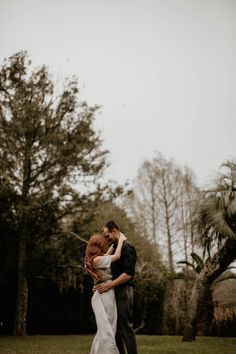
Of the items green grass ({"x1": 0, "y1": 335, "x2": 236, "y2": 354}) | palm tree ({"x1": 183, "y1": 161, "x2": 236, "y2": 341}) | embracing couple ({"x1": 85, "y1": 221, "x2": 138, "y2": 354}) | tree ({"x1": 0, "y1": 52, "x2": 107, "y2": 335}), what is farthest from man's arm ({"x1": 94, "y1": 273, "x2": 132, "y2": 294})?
tree ({"x1": 0, "y1": 52, "x2": 107, "y2": 335})

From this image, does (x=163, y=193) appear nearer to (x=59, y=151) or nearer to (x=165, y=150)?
(x=165, y=150)

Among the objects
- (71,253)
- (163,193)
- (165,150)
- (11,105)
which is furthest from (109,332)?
(165,150)

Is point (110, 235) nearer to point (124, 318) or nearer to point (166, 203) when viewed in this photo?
→ point (124, 318)

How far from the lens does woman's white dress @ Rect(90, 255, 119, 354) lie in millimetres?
6188

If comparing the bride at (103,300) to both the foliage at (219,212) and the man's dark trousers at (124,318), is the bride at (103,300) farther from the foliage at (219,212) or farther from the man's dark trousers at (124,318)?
the foliage at (219,212)

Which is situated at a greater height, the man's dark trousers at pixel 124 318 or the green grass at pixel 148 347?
the man's dark trousers at pixel 124 318

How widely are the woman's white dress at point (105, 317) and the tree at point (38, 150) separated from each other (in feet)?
34.9

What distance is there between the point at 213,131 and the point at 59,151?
9.68 meters

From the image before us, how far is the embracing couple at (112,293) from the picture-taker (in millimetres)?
6254

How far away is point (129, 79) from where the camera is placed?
21.6m

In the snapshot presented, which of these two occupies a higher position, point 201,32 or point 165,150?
point 201,32

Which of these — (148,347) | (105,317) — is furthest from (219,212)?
(105,317)

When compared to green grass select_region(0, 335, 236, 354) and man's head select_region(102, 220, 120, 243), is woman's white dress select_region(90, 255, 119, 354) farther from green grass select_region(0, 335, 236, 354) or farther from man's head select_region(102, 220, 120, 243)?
green grass select_region(0, 335, 236, 354)

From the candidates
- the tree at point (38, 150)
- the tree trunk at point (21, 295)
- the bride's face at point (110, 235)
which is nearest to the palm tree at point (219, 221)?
the bride's face at point (110, 235)
